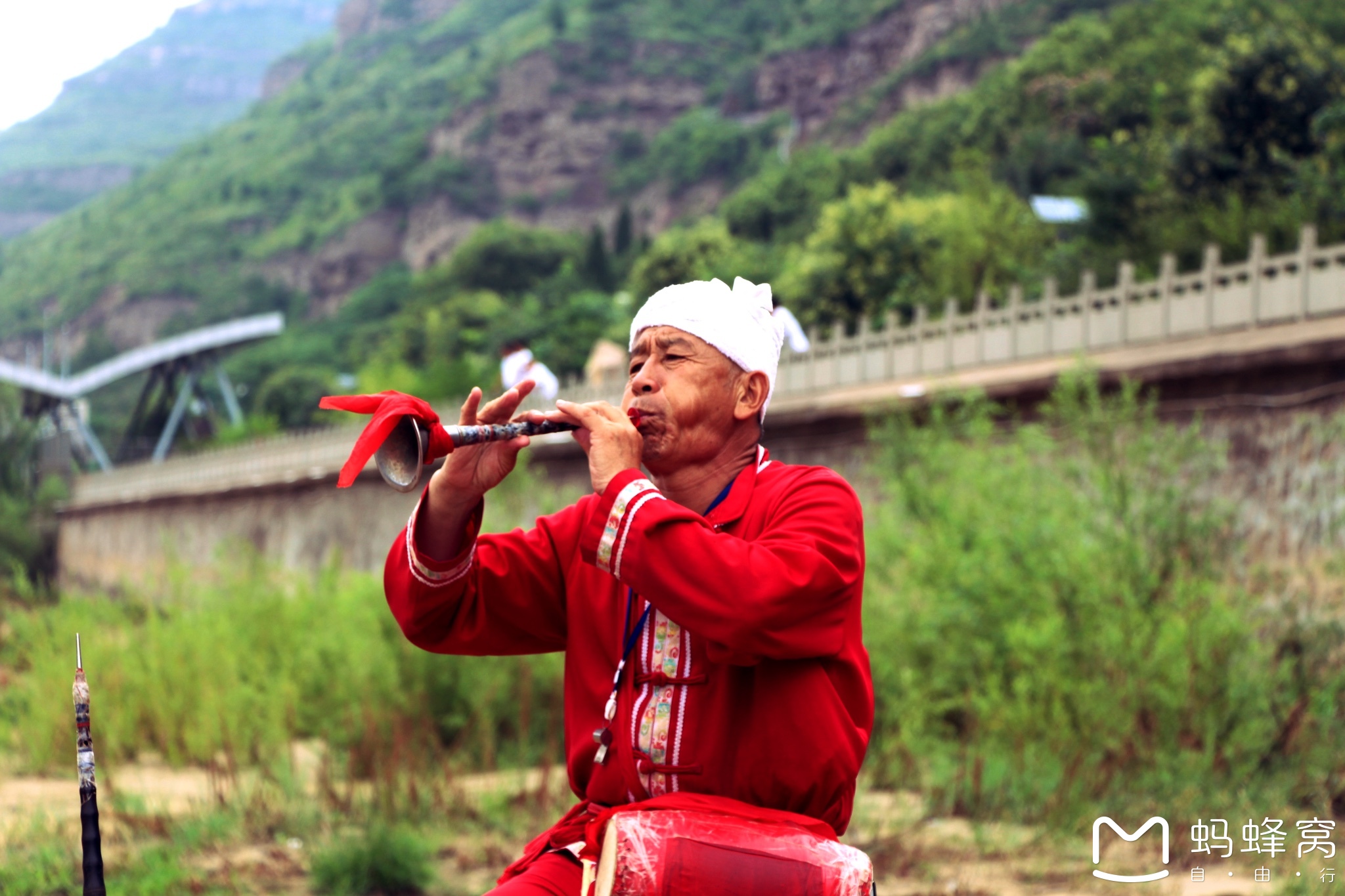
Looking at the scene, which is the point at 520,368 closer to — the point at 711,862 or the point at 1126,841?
the point at 1126,841

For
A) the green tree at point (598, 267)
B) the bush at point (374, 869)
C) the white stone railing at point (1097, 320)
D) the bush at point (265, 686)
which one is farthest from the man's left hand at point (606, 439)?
the green tree at point (598, 267)

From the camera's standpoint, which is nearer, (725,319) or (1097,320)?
(725,319)

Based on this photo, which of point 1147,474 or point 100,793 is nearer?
point 100,793

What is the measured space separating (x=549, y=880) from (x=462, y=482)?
28.1 inches

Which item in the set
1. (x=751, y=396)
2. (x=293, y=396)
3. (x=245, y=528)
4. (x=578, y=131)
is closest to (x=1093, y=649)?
(x=751, y=396)

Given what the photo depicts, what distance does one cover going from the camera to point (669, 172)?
327 ft

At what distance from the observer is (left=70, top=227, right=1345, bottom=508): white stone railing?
33.3ft

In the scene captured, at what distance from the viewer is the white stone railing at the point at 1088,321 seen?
1015 cm

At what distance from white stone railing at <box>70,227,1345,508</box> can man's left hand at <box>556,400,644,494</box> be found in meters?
7.38

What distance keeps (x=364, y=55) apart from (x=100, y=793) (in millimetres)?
157141

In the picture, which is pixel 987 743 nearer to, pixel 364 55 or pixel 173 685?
pixel 173 685

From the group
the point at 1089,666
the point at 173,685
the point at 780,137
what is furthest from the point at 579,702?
the point at 780,137

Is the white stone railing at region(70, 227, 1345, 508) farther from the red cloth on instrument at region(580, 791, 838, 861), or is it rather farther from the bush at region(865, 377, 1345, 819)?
the red cloth on instrument at region(580, 791, 838, 861)

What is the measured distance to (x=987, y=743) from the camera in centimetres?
785
